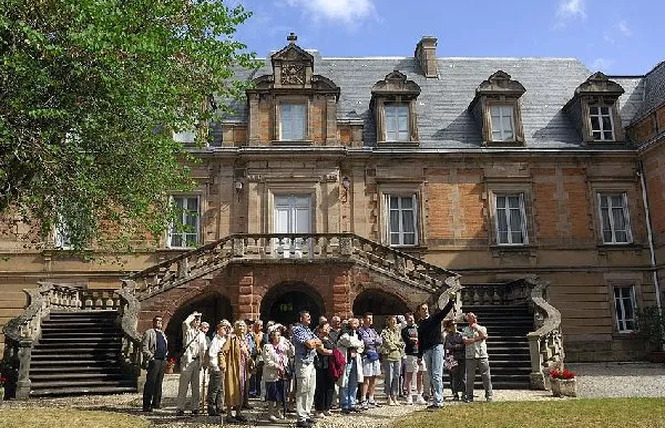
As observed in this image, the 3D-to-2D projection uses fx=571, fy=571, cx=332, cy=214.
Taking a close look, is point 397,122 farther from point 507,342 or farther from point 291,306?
point 507,342

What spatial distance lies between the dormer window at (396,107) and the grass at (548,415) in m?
13.4

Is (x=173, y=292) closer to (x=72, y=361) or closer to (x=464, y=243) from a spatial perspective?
(x=72, y=361)

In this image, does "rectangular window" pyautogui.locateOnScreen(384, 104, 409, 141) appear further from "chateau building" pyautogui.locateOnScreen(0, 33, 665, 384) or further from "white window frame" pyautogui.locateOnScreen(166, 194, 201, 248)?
"white window frame" pyautogui.locateOnScreen(166, 194, 201, 248)

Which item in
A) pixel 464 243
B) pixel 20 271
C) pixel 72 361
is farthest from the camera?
pixel 464 243

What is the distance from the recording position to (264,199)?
2088 cm

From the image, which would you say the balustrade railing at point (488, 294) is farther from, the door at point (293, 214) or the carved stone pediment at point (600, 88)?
the carved stone pediment at point (600, 88)

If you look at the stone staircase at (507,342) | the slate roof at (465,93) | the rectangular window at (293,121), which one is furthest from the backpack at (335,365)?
the slate roof at (465,93)

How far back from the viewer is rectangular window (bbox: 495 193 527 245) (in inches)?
848

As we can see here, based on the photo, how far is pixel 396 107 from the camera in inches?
891

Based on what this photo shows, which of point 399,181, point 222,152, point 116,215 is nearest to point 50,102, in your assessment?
point 116,215

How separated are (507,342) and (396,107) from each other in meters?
10.6

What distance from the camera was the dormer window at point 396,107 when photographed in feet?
73.2

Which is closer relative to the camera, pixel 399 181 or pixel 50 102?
pixel 50 102

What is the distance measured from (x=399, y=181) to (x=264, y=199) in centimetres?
511
